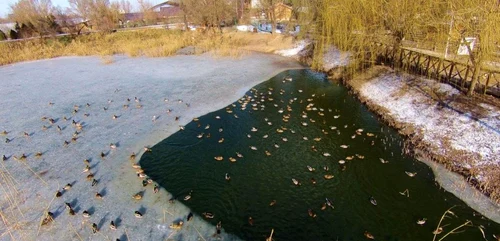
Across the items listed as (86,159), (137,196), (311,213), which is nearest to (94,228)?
(137,196)

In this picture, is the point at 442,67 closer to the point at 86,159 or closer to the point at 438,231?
the point at 438,231

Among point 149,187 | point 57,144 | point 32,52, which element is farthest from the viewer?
point 32,52

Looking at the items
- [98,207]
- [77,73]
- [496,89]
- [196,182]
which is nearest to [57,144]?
[98,207]

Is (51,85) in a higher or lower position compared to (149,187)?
higher

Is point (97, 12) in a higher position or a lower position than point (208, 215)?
higher

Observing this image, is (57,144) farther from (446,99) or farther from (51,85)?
(446,99)

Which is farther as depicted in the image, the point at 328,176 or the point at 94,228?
the point at 328,176

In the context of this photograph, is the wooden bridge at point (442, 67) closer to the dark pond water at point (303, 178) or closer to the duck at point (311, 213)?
the dark pond water at point (303, 178)

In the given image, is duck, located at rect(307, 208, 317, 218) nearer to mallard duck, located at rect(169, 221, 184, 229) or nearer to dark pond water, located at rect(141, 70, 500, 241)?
dark pond water, located at rect(141, 70, 500, 241)
